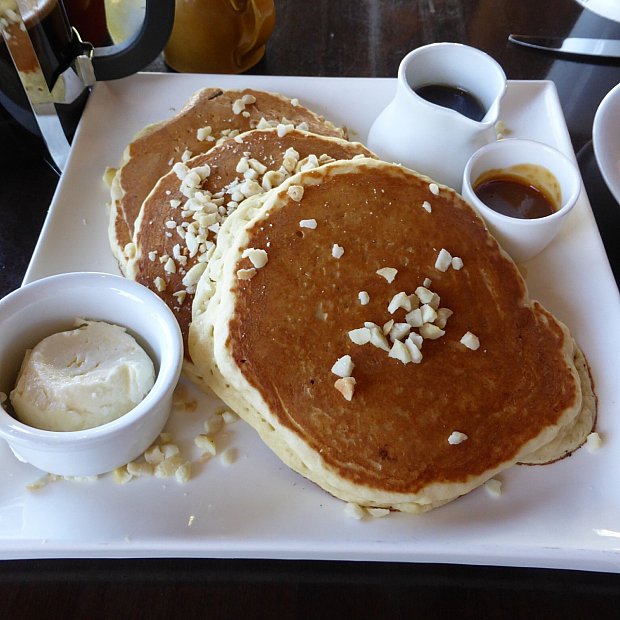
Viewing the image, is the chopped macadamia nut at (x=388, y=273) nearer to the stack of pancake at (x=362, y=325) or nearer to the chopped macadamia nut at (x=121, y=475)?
the stack of pancake at (x=362, y=325)

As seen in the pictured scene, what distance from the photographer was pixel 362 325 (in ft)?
3.34

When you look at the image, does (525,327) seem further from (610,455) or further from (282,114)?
(282,114)

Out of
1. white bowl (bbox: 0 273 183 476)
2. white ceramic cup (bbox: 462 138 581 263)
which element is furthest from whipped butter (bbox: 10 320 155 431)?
white ceramic cup (bbox: 462 138 581 263)

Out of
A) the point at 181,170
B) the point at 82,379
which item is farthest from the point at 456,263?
the point at 82,379

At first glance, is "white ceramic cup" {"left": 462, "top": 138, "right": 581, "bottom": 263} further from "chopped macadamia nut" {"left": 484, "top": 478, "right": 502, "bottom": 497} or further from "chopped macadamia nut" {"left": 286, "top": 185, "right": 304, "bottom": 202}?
"chopped macadamia nut" {"left": 484, "top": 478, "right": 502, "bottom": 497}

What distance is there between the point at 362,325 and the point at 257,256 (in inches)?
8.6

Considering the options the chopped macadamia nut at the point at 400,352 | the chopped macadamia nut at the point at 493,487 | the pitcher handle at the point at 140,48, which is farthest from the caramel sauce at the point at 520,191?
the pitcher handle at the point at 140,48

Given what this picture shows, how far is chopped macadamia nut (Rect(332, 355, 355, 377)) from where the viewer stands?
97cm

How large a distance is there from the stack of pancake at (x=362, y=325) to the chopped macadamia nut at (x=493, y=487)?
1.6 inches

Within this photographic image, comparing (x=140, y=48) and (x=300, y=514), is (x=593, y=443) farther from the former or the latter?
(x=140, y=48)

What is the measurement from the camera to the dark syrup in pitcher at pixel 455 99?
142 cm

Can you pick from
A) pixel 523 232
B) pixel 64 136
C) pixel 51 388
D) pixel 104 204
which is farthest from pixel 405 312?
pixel 64 136

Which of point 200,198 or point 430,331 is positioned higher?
point 200,198

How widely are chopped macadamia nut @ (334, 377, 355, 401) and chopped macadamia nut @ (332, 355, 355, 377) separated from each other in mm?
10
